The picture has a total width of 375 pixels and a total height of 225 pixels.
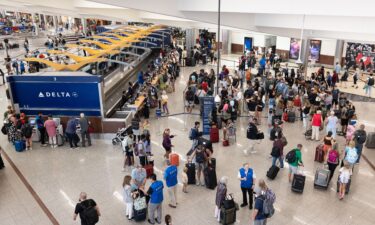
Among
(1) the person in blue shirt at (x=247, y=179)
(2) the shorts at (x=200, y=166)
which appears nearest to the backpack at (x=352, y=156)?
(1) the person in blue shirt at (x=247, y=179)

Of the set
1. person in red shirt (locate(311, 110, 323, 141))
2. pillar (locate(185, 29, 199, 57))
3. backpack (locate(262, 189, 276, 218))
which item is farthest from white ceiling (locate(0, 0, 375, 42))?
pillar (locate(185, 29, 199, 57))

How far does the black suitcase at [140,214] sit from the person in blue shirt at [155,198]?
11 centimetres

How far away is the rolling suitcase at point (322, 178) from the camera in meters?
8.24

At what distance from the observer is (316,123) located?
11.1 meters

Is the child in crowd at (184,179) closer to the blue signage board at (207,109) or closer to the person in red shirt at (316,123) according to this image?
→ the blue signage board at (207,109)

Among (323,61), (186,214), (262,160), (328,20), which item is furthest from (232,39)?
(186,214)

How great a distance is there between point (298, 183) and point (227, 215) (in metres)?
2.42

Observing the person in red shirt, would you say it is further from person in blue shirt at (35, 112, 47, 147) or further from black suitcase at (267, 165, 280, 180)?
person in blue shirt at (35, 112, 47, 147)

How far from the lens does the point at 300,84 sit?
15406 millimetres

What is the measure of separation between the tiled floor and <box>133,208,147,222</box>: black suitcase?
0.38 meters

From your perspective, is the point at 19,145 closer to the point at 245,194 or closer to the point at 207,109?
the point at 207,109

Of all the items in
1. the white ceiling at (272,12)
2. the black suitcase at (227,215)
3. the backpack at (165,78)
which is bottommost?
the black suitcase at (227,215)

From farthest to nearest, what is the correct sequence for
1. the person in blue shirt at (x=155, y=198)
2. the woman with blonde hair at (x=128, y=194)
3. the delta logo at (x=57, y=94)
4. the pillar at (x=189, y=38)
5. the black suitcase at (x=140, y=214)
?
the pillar at (x=189, y=38) → the delta logo at (x=57, y=94) → the black suitcase at (x=140, y=214) → the woman with blonde hair at (x=128, y=194) → the person in blue shirt at (x=155, y=198)

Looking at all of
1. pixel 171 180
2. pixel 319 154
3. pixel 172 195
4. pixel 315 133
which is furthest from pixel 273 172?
pixel 315 133
